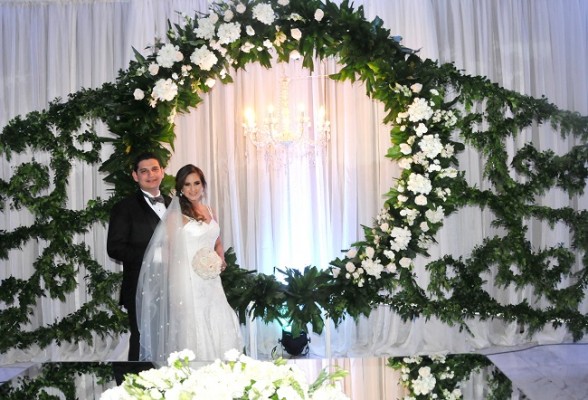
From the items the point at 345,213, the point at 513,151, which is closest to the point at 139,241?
the point at 345,213

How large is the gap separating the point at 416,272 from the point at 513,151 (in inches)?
49.2

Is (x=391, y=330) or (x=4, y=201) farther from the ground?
(x=4, y=201)

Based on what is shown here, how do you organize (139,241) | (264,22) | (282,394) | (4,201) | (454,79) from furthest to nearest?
(4,201)
(454,79)
(264,22)
(139,241)
(282,394)

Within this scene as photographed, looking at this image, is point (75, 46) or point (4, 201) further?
point (75, 46)

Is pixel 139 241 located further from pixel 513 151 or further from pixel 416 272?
pixel 513 151

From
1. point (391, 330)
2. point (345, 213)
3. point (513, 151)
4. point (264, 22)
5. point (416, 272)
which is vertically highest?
point (264, 22)

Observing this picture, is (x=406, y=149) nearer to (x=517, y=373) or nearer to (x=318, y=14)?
(x=318, y=14)

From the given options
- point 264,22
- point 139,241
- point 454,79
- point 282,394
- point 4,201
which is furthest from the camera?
point 4,201

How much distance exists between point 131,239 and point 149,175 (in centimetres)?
41

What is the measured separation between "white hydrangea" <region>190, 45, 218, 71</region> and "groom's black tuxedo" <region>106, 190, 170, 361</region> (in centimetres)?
106

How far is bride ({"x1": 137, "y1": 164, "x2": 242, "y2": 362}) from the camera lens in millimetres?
4906

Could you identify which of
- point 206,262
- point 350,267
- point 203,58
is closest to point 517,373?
point 350,267

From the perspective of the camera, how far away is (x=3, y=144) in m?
6.17

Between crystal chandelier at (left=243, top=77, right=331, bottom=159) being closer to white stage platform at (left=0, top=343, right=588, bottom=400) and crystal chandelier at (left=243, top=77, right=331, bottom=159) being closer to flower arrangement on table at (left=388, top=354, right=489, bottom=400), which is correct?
white stage platform at (left=0, top=343, right=588, bottom=400)
